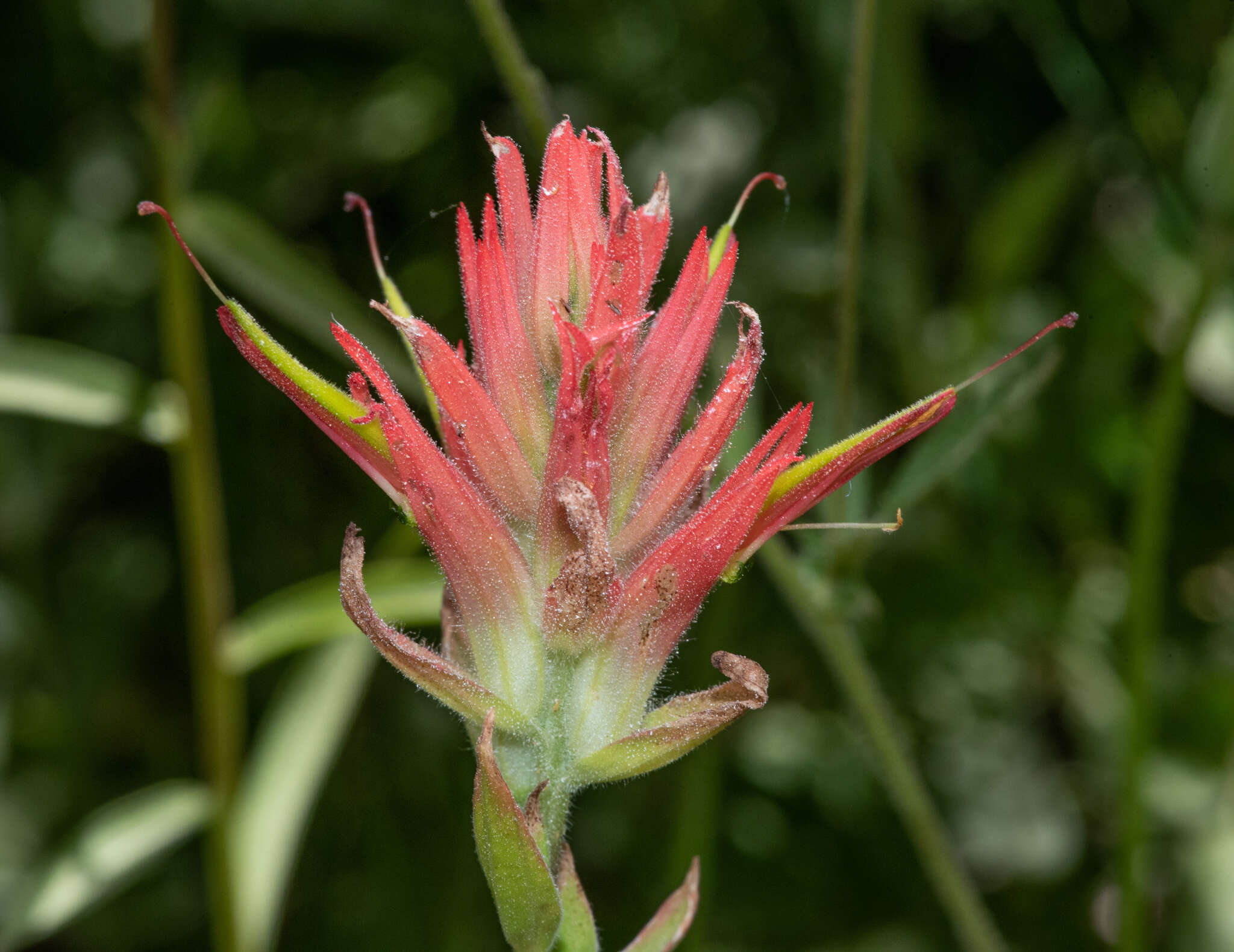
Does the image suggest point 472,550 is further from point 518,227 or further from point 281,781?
point 281,781

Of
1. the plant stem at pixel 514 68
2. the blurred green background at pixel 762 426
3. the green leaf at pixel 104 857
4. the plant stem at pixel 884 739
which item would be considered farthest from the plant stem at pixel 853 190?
the green leaf at pixel 104 857

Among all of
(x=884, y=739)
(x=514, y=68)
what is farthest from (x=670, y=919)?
(x=514, y=68)

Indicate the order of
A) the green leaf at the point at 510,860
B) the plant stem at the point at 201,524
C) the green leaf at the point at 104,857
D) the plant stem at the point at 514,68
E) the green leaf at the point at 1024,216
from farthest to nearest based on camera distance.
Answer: the green leaf at the point at 1024,216 → the plant stem at the point at 201,524 → the green leaf at the point at 104,857 → the plant stem at the point at 514,68 → the green leaf at the point at 510,860

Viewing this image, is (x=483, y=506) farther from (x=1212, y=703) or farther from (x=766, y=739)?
(x=1212, y=703)

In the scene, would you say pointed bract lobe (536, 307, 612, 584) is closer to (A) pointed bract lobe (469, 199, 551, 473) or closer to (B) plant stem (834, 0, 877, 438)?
(A) pointed bract lobe (469, 199, 551, 473)

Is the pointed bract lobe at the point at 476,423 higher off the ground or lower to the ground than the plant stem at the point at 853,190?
lower

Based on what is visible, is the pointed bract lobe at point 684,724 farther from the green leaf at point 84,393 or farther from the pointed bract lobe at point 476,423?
the green leaf at point 84,393
